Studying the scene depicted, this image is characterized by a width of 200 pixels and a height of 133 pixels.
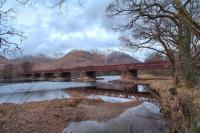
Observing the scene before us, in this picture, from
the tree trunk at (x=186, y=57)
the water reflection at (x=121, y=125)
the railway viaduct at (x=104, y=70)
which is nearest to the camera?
the water reflection at (x=121, y=125)

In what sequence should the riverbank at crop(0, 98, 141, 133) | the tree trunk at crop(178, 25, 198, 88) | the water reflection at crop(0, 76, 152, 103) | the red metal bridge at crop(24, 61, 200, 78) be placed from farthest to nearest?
the red metal bridge at crop(24, 61, 200, 78), the water reflection at crop(0, 76, 152, 103), the tree trunk at crop(178, 25, 198, 88), the riverbank at crop(0, 98, 141, 133)

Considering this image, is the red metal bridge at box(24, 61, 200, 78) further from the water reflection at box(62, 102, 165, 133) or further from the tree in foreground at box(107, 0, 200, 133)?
the water reflection at box(62, 102, 165, 133)

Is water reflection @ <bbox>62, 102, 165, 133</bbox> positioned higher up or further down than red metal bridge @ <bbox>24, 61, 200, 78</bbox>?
further down

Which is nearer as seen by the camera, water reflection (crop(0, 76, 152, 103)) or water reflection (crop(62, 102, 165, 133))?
water reflection (crop(62, 102, 165, 133))

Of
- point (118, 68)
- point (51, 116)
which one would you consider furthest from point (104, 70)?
point (51, 116)

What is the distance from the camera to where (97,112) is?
21484mm

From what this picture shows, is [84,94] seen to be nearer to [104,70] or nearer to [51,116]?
[51,116]

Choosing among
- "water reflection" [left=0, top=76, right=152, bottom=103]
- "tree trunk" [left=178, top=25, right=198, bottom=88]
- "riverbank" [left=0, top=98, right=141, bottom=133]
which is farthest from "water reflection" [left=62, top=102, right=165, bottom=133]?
"tree trunk" [left=178, top=25, right=198, bottom=88]

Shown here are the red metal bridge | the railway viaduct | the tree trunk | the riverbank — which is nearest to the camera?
the riverbank

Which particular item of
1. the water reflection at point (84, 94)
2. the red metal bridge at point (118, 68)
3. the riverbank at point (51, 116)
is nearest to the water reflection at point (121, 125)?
the riverbank at point (51, 116)

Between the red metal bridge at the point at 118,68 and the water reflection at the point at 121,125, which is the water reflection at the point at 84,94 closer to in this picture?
the water reflection at the point at 121,125

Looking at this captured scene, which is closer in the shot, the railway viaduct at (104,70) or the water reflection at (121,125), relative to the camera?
the water reflection at (121,125)

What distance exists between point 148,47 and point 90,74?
54744mm

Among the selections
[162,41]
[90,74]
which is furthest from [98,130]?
[90,74]
